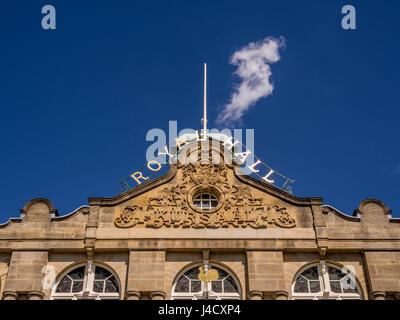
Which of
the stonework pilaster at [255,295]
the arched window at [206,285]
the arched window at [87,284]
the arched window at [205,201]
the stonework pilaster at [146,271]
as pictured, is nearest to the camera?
the stonework pilaster at [255,295]

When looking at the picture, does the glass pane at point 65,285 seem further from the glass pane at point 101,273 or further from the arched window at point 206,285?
the arched window at point 206,285

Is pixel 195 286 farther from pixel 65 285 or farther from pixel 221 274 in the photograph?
pixel 65 285

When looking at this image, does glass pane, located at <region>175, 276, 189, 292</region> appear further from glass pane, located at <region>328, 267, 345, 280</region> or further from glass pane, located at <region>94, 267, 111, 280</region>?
glass pane, located at <region>328, 267, 345, 280</region>

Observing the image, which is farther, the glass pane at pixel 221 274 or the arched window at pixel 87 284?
the glass pane at pixel 221 274

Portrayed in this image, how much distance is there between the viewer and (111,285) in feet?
66.4

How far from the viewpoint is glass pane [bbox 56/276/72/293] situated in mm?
20203

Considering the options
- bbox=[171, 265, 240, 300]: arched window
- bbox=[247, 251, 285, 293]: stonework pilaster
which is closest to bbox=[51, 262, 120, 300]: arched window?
bbox=[171, 265, 240, 300]: arched window

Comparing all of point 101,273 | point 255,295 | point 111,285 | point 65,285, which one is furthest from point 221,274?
point 65,285

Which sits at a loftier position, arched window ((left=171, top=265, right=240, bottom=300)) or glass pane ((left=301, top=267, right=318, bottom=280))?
glass pane ((left=301, top=267, right=318, bottom=280))

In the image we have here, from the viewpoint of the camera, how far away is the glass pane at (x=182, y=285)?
66.2 feet

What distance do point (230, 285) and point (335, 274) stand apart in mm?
3760

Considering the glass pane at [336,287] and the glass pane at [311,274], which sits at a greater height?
the glass pane at [311,274]

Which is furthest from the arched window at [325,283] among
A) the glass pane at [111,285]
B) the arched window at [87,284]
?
the arched window at [87,284]
